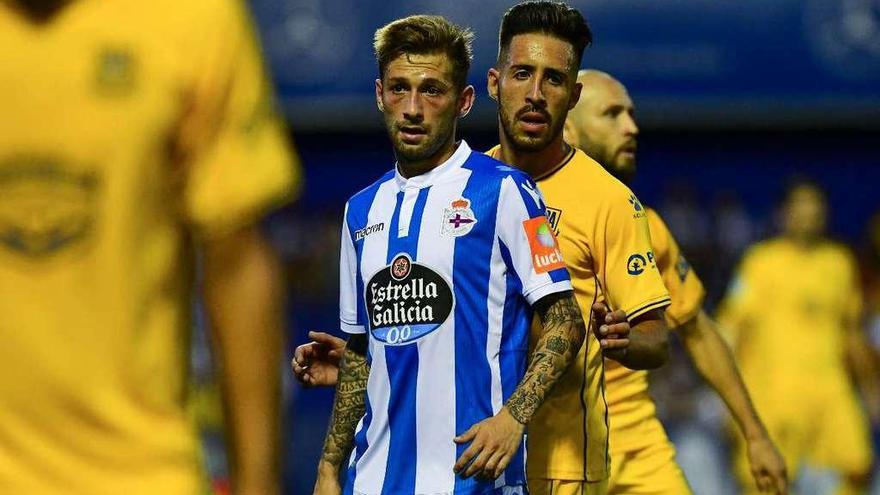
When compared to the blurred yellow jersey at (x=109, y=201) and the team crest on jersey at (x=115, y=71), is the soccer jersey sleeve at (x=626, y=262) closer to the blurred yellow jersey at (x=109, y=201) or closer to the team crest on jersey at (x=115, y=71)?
the blurred yellow jersey at (x=109, y=201)

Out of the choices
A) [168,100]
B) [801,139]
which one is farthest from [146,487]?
[801,139]

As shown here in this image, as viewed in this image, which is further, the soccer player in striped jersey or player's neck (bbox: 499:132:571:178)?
→ player's neck (bbox: 499:132:571:178)

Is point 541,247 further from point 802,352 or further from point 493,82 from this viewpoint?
point 802,352

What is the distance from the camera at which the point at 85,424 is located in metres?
2.52

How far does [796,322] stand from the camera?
13.4 meters

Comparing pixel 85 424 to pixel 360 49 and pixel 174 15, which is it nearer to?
pixel 174 15

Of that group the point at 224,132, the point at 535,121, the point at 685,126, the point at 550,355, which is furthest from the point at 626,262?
the point at 685,126

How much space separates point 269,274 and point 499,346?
7.38 feet

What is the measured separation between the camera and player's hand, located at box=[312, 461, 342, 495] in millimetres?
5012

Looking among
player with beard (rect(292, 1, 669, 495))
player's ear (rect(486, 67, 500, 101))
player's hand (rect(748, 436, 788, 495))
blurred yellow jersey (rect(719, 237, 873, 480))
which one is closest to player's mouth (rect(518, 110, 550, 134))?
player with beard (rect(292, 1, 669, 495))

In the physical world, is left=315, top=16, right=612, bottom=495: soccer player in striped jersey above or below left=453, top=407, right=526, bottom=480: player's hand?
above

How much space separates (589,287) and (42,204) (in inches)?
118

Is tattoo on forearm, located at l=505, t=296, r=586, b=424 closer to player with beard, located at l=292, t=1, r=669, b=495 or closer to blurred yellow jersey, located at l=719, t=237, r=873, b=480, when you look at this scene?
player with beard, located at l=292, t=1, r=669, b=495

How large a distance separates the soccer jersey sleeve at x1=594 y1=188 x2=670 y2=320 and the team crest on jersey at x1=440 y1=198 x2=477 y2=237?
0.61 metres
